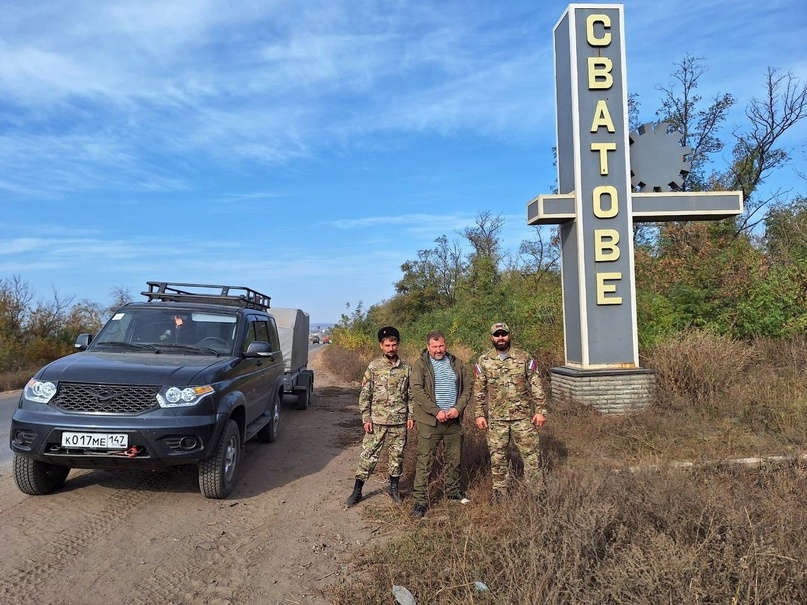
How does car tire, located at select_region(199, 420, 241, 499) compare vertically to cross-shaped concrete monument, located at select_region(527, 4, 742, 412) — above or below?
below

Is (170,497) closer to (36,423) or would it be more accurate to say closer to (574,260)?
(36,423)

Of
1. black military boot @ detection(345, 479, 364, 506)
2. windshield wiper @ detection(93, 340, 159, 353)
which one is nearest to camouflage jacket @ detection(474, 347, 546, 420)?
black military boot @ detection(345, 479, 364, 506)

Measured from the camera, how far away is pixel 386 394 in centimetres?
524

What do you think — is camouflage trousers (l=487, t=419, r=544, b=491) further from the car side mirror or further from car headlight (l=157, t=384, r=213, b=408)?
the car side mirror

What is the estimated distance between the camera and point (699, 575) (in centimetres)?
293

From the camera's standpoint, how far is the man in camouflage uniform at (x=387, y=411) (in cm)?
522

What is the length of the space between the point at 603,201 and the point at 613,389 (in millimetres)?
3167

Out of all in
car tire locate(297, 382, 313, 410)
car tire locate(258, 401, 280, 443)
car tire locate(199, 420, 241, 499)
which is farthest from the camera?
car tire locate(297, 382, 313, 410)

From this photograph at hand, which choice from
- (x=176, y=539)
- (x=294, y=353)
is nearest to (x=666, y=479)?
(x=176, y=539)

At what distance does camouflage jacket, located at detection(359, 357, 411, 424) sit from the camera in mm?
5211

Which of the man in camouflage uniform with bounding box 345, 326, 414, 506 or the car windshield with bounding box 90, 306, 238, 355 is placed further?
the car windshield with bounding box 90, 306, 238, 355

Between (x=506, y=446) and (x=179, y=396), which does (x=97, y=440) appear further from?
(x=506, y=446)

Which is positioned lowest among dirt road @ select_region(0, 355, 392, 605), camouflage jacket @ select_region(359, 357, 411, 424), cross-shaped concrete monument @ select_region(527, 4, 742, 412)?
dirt road @ select_region(0, 355, 392, 605)

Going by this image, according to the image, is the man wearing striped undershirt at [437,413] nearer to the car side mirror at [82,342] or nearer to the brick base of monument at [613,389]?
the car side mirror at [82,342]
